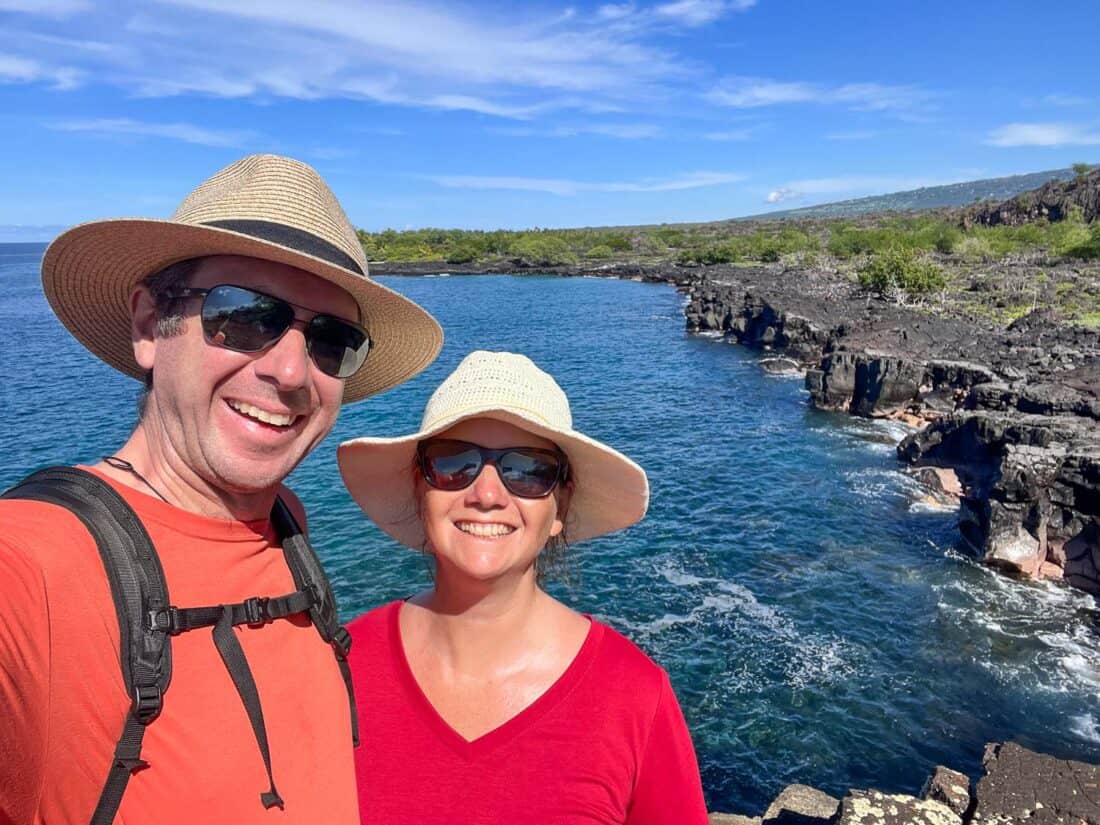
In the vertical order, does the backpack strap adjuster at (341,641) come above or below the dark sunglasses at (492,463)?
below

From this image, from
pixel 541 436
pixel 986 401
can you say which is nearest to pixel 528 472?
pixel 541 436

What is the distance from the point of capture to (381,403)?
110 ft

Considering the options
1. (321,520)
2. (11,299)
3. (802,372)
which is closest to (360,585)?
(321,520)

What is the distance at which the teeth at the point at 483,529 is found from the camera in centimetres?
262

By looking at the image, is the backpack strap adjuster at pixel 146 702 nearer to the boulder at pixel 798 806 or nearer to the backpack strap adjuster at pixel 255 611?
the backpack strap adjuster at pixel 255 611

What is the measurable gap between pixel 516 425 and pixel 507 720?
102 cm

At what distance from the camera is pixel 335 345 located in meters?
2.46

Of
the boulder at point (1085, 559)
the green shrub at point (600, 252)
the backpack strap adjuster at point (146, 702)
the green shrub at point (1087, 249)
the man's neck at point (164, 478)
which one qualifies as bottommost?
the boulder at point (1085, 559)

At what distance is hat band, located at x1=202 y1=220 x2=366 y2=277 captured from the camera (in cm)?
216

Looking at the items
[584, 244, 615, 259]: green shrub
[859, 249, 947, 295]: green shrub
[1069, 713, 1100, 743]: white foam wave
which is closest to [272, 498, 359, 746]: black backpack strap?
[1069, 713, 1100, 743]: white foam wave

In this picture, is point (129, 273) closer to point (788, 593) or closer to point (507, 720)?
point (507, 720)

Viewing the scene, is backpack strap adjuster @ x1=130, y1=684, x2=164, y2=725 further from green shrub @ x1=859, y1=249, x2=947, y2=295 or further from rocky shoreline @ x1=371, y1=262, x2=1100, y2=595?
green shrub @ x1=859, y1=249, x2=947, y2=295

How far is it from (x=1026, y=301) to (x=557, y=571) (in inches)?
2024

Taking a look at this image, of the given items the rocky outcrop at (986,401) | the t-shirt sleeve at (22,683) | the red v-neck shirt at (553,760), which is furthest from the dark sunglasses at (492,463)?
the rocky outcrop at (986,401)
